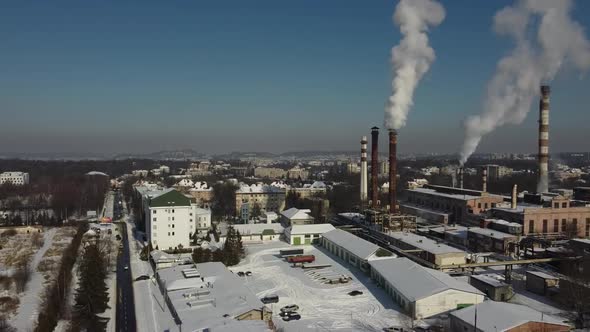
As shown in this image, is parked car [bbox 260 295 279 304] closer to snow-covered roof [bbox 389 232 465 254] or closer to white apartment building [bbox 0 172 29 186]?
snow-covered roof [bbox 389 232 465 254]

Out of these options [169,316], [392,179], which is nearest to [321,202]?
[392,179]

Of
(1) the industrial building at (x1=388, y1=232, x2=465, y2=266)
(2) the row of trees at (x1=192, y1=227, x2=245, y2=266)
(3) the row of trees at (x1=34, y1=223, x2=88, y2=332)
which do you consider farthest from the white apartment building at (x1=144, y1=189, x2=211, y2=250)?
(1) the industrial building at (x1=388, y1=232, x2=465, y2=266)

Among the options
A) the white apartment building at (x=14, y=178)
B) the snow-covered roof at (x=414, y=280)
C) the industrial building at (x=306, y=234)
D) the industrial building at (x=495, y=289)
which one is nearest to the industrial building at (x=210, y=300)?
the snow-covered roof at (x=414, y=280)

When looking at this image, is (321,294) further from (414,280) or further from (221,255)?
(221,255)

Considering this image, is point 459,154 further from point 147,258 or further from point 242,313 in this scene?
point 242,313

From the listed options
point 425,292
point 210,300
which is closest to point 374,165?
point 425,292

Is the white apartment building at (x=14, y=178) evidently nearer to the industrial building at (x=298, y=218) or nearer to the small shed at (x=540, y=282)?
the industrial building at (x=298, y=218)
